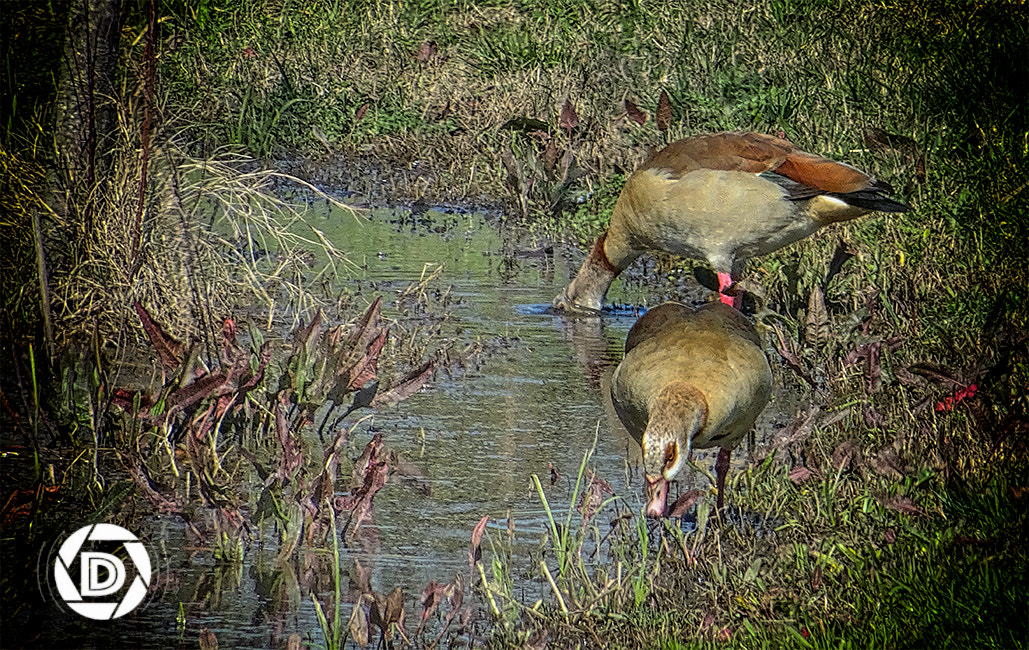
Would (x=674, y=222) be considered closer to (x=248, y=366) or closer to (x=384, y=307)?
(x=384, y=307)

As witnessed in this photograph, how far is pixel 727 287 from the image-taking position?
5715mm

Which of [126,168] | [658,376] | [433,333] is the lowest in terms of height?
[433,333]

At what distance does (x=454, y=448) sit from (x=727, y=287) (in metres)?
1.62

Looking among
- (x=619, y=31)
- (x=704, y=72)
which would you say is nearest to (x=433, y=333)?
(x=704, y=72)

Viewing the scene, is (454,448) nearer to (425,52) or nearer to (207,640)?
(207,640)

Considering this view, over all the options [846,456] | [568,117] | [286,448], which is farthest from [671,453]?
[568,117]

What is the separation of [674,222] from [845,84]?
2484mm

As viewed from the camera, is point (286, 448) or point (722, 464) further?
point (722, 464)

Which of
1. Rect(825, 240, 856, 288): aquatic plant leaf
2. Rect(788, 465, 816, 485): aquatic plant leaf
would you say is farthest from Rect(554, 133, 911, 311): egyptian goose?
Rect(788, 465, 816, 485): aquatic plant leaf

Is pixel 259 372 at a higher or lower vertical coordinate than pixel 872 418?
higher

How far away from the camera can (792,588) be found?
12.0 feet

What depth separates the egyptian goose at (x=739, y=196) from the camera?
17.6 feet

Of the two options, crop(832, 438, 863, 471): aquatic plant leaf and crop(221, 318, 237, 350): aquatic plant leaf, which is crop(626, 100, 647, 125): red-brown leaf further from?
crop(221, 318, 237, 350): aquatic plant leaf

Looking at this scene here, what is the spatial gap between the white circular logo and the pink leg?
2.78 m
